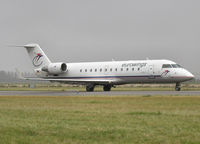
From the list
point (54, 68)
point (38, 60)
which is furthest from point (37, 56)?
point (54, 68)

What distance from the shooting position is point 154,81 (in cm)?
3662

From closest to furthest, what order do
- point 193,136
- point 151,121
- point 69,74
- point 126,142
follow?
point 126,142 → point 193,136 → point 151,121 → point 69,74

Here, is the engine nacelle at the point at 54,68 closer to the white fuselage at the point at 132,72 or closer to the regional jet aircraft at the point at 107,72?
the regional jet aircraft at the point at 107,72

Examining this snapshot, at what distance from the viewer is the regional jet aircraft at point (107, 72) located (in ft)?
118

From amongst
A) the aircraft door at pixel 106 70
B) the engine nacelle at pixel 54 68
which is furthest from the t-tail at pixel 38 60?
the aircraft door at pixel 106 70

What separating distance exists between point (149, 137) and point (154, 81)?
28.6 meters

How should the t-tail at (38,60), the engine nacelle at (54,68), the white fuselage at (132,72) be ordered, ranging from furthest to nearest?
the t-tail at (38,60), the engine nacelle at (54,68), the white fuselage at (132,72)

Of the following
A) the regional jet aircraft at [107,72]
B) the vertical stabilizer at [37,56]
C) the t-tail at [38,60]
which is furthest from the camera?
the vertical stabilizer at [37,56]

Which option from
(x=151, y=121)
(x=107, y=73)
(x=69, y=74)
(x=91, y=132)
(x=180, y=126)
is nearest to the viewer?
(x=91, y=132)

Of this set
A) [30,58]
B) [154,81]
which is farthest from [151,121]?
[30,58]

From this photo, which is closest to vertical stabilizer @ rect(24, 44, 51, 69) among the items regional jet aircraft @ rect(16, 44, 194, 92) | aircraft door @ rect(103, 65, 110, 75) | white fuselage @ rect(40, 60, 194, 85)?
regional jet aircraft @ rect(16, 44, 194, 92)

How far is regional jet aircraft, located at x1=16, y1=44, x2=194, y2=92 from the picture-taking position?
3594 centimetres

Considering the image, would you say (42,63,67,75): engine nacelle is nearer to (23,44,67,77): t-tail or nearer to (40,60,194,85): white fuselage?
(23,44,67,77): t-tail

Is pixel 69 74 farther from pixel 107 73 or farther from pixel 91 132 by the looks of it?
pixel 91 132
